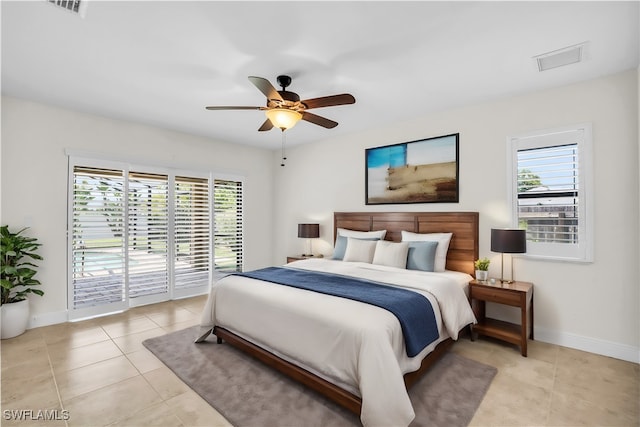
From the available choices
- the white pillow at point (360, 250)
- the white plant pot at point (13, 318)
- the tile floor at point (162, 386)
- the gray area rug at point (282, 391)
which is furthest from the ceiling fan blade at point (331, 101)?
the white plant pot at point (13, 318)

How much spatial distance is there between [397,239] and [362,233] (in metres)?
0.54

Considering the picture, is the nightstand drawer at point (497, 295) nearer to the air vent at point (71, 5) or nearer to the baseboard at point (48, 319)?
the air vent at point (71, 5)

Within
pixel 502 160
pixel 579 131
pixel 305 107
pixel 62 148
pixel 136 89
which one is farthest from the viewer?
pixel 62 148

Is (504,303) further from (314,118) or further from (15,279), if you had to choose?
(15,279)

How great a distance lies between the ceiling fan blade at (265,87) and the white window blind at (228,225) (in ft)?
10.7

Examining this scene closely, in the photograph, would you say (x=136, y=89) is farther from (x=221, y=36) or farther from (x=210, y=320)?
(x=210, y=320)

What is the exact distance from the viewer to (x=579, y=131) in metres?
3.06

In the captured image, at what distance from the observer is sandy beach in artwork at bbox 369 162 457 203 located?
155 inches

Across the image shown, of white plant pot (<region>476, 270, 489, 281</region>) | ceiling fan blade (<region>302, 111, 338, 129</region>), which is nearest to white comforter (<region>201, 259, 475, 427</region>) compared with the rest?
white plant pot (<region>476, 270, 489, 281</region>)

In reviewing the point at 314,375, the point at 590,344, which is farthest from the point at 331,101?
the point at 590,344

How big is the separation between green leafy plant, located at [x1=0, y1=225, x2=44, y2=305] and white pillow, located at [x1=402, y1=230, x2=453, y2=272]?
4536 millimetres

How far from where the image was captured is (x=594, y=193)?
9.73 feet

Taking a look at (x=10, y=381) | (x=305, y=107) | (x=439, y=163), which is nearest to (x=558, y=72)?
(x=439, y=163)

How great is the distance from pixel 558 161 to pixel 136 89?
4.63m
